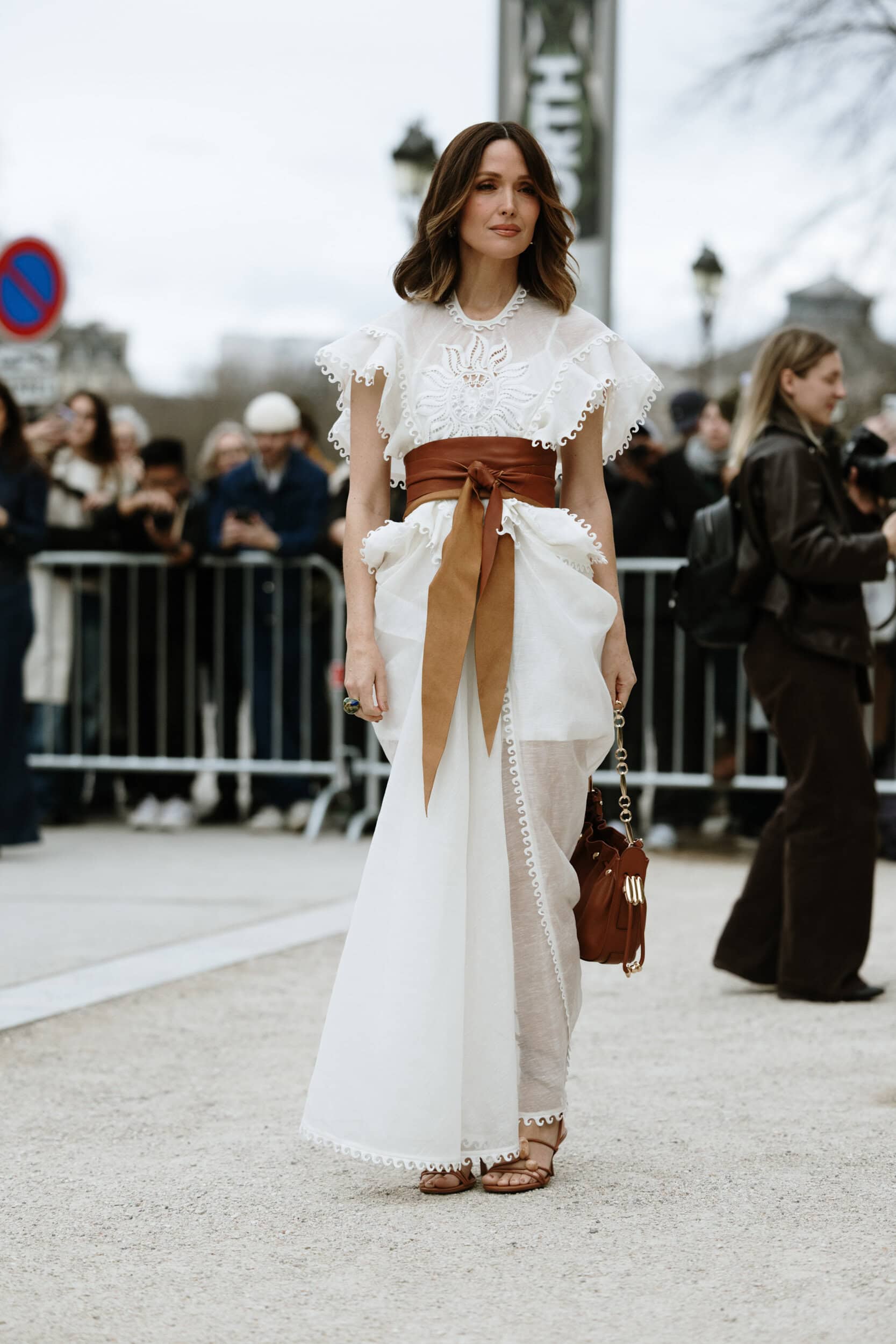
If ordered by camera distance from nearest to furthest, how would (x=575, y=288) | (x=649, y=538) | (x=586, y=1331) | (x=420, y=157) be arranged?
(x=586, y=1331) < (x=575, y=288) < (x=649, y=538) < (x=420, y=157)

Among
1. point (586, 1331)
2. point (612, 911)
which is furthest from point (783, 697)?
point (586, 1331)

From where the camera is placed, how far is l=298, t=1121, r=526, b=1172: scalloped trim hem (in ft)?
11.7

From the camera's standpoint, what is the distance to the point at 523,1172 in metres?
3.71

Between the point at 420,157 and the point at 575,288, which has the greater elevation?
the point at 420,157

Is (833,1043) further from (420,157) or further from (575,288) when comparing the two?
(420,157)

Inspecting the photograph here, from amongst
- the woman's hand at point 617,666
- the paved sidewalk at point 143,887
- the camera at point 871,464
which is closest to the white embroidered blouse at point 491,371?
the woman's hand at point 617,666

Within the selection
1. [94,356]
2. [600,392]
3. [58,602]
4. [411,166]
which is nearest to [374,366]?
[600,392]

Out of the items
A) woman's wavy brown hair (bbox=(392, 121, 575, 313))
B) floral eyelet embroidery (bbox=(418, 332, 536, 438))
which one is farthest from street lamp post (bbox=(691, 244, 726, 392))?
floral eyelet embroidery (bbox=(418, 332, 536, 438))

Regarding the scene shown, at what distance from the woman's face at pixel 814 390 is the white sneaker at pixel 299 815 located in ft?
15.3

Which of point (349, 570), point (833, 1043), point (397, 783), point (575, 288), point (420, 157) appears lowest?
point (833, 1043)

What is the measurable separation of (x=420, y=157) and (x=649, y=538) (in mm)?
7316

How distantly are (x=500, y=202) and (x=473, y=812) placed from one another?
3.99 ft

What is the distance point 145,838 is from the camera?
9516 millimetres

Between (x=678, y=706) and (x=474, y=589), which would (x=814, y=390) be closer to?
(x=474, y=589)
